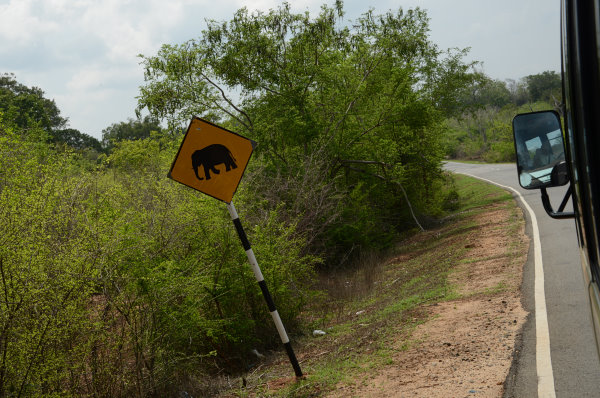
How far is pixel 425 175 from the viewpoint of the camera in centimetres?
2564

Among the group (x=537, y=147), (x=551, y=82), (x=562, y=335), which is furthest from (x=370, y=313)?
(x=537, y=147)

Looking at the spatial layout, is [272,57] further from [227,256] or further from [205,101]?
[227,256]

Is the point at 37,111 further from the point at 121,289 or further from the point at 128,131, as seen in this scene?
the point at 121,289

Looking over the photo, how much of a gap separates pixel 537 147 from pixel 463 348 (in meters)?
4.08

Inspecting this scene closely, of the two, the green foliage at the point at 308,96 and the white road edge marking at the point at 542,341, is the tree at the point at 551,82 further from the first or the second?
the green foliage at the point at 308,96

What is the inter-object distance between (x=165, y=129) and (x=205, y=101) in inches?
66.2

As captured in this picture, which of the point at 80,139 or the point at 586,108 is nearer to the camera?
the point at 586,108

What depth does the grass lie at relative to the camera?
7000mm

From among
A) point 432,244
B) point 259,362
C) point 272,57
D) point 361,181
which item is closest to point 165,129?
point 272,57

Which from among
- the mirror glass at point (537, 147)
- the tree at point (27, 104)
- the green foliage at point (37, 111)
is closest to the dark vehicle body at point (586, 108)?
the mirror glass at point (537, 147)

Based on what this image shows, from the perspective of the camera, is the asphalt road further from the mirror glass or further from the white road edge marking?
the mirror glass

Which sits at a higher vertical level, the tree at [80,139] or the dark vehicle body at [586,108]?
the tree at [80,139]

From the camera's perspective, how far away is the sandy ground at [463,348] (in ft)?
18.3

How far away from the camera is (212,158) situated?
22.7 feet
